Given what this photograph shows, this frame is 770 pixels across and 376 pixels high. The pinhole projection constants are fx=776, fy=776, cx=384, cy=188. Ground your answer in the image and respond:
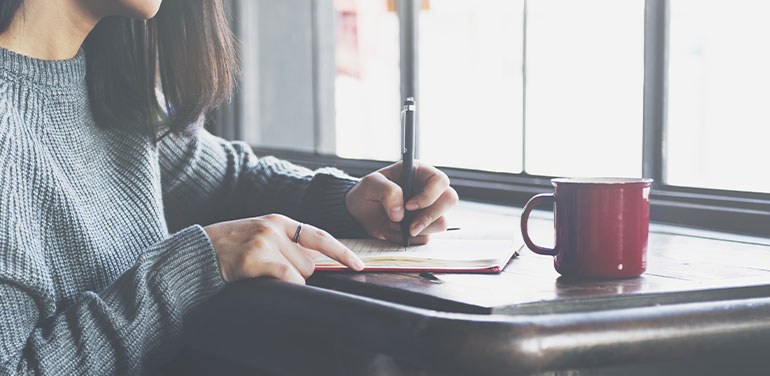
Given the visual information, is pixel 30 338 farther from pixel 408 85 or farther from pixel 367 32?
pixel 367 32

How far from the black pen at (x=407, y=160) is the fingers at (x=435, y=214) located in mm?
11

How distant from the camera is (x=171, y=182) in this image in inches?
61.8

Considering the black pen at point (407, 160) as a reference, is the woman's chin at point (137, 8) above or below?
above

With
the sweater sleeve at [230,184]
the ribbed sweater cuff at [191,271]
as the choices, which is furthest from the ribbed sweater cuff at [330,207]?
the ribbed sweater cuff at [191,271]

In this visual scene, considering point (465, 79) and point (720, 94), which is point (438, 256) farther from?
point (465, 79)

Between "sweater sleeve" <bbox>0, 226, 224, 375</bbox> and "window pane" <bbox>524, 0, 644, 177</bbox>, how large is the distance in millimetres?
1090

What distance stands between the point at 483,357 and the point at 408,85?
161cm

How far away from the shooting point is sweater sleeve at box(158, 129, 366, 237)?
4.90 feet

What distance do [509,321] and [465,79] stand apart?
1.65 metres

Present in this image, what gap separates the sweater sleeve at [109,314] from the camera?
94 cm

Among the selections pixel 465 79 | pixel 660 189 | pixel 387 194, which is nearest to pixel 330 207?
pixel 387 194

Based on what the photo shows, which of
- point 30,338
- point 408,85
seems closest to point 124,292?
point 30,338

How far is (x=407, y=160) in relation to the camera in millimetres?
1264

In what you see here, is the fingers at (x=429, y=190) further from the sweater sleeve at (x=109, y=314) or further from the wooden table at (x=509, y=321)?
the sweater sleeve at (x=109, y=314)
